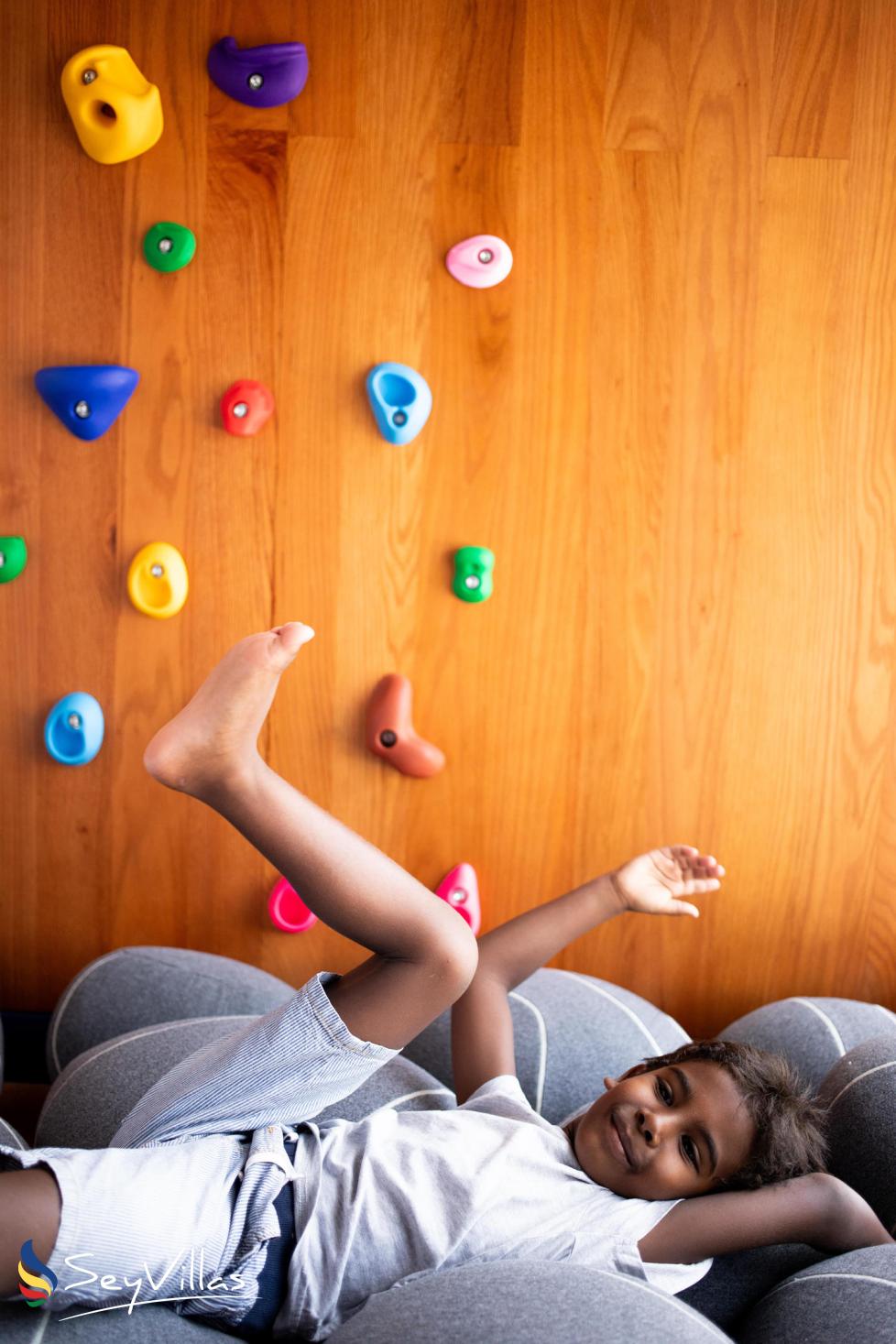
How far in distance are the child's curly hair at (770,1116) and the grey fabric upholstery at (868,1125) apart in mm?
64

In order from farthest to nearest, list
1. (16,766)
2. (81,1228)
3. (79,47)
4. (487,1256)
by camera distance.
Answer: (16,766) → (79,47) → (487,1256) → (81,1228)

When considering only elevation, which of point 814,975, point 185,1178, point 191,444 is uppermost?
point 191,444

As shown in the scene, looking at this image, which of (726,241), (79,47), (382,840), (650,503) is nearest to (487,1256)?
(382,840)

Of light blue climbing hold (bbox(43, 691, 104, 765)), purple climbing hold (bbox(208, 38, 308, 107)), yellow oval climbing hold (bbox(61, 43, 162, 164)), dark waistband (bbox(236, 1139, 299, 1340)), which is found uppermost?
purple climbing hold (bbox(208, 38, 308, 107))

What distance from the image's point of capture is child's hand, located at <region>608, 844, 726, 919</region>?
1.49 metres

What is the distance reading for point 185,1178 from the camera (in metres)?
1.07

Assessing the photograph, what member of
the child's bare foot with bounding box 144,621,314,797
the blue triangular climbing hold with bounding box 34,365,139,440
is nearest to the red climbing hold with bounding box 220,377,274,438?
the blue triangular climbing hold with bounding box 34,365,139,440

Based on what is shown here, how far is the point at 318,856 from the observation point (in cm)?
107

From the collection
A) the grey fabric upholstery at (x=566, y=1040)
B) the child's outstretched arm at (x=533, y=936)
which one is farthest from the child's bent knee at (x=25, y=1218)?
the grey fabric upholstery at (x=566, y=1040)

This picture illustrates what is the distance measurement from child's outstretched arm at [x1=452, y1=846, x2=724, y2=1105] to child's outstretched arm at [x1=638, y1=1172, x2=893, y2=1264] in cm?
28

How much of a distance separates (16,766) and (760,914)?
4.38 feet

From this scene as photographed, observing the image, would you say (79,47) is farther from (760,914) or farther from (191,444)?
(760,914)

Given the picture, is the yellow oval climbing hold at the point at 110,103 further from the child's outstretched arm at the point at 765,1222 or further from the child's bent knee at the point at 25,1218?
the child's outstretched arm at the point at 765,1222

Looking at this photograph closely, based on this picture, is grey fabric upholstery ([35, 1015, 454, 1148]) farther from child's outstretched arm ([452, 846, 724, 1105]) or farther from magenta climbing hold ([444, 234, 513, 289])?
magenta climbing hold ([444, 234, 513, 289])
